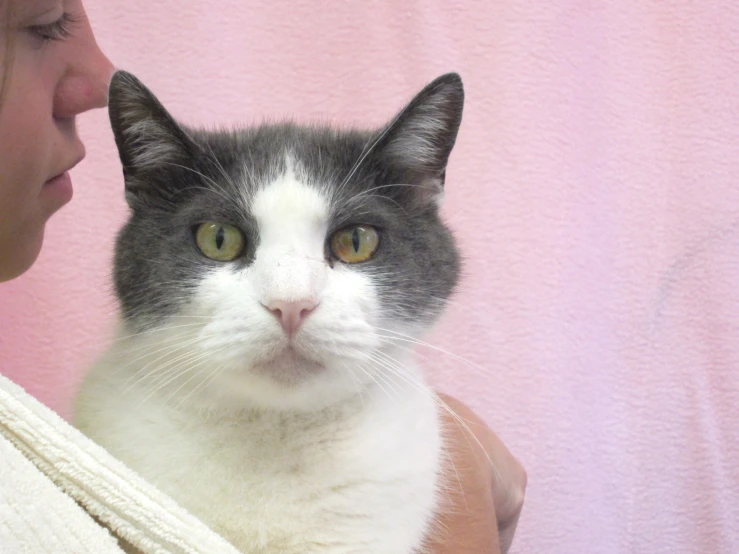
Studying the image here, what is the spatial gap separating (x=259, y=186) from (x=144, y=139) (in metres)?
0.15

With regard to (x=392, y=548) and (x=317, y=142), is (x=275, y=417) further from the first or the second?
(x=317, y=142)

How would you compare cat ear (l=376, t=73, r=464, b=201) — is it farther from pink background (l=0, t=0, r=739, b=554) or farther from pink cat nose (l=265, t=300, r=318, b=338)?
pink background (l=0, t=0, r=739, b=554)

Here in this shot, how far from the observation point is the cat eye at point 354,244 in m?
0.71

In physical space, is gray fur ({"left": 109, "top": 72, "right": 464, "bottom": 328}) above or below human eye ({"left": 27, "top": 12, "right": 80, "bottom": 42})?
below

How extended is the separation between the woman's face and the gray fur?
6cm

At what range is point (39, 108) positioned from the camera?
26.7 inches

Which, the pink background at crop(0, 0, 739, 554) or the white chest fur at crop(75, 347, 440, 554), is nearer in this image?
the white chest fur at crop(75, 347, 440, 554)

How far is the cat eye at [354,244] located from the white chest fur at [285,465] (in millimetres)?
148

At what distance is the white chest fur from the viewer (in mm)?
648

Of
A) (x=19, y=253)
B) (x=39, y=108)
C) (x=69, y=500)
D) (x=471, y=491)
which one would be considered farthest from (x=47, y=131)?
(x=471, y=491)

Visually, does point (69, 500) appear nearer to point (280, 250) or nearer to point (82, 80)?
point (280, 250)

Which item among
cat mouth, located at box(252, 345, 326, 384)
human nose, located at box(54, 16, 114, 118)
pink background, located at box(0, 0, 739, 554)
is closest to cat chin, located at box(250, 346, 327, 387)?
cat mouth, located at box(252, 345, 326, 384)

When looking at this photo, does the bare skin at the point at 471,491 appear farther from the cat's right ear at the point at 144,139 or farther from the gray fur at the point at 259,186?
the cat's right ear at the point at 144,139

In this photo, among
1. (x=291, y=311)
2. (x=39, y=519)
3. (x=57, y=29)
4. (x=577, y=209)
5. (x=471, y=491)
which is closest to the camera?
(x=39, y=519)
